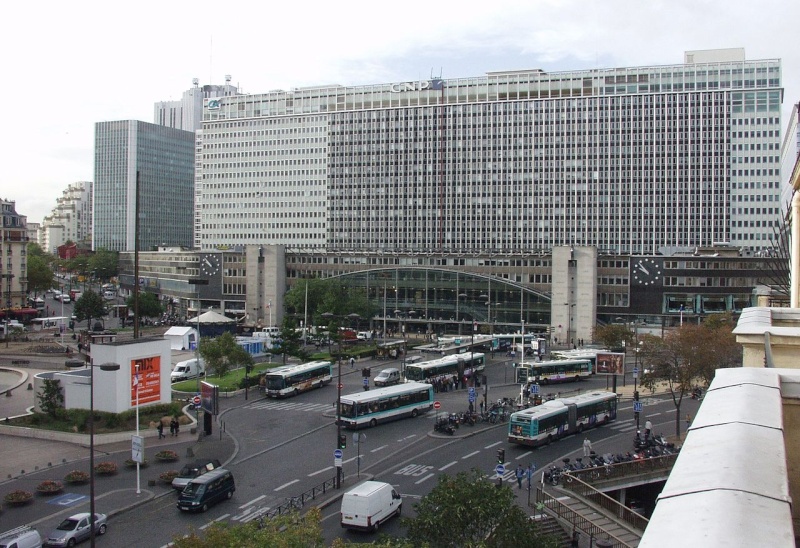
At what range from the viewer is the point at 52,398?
4434cm

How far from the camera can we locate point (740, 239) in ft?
405

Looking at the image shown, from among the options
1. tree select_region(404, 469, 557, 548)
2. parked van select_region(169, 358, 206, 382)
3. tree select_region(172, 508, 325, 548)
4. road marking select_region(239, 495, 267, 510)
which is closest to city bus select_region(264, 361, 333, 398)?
→ parked van select_region(169, 358, 206, 382)

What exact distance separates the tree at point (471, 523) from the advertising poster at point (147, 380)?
29122mm

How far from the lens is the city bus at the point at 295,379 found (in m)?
55.6

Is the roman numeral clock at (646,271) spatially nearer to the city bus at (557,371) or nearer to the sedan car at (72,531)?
the city bus at (557,371)

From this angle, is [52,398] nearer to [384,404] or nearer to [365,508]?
[384,404]

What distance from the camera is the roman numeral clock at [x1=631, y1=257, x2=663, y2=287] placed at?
323ft

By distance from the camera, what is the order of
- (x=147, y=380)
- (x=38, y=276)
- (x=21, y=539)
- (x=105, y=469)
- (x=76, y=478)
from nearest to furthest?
1. (x=21, y=539)
2. (x=76, y=478)
3. (x=105, y=469)
4. (x=147, y=380)
5. (x=38, y=276)

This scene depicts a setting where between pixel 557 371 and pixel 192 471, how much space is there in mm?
39081

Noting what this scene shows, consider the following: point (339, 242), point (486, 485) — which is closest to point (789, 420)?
point (486, 485)

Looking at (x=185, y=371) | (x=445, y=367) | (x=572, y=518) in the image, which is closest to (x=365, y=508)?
(x=572, y=518)

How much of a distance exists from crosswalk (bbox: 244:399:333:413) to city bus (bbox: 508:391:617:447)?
15.2 meters

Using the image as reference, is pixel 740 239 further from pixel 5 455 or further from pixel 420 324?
pixel 5 455

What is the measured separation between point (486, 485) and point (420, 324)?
9000 centimetres
